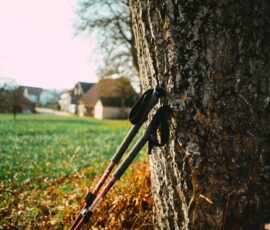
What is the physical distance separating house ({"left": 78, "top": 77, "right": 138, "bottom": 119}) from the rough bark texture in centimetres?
3659

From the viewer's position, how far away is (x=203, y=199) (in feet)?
5.70

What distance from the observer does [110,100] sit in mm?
58344

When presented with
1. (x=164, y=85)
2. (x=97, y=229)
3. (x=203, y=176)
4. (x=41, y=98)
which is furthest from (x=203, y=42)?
(x=41, y=98)

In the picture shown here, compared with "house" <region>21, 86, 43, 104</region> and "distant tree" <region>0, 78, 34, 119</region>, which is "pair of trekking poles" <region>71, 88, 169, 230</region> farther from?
"house" <region>21, 86, 43, 104</region>

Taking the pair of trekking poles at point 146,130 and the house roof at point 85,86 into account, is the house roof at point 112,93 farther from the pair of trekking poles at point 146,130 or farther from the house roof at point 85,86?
the pair of trekking poles at point 146,130

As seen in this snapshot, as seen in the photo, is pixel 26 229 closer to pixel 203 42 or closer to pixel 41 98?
pixel 203 42

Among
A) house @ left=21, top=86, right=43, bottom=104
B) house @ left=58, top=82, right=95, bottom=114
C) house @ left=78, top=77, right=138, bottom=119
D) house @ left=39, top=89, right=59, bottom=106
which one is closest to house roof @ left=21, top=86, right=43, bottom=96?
house @ left=21, top=86, right=43, bottom=104

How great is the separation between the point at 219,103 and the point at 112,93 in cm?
4207

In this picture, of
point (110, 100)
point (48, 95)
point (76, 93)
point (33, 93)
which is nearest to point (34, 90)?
point (33, 93)

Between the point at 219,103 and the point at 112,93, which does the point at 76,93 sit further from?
the point at 219,103

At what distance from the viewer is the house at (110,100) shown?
1625 inches

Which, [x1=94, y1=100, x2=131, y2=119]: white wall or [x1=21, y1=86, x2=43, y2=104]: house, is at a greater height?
[x1=21, y1=86, x2=43, y2=104]: house

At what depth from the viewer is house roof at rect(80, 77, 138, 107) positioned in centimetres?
4057

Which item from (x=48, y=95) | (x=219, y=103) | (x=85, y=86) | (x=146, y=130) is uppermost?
(x=85, y=86)
